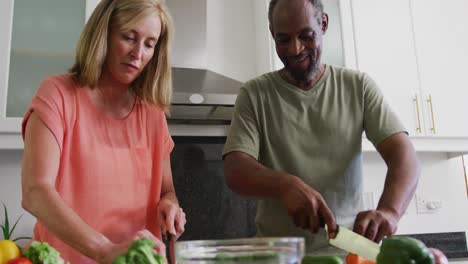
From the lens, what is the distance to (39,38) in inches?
70.0

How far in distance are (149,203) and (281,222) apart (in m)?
0.35

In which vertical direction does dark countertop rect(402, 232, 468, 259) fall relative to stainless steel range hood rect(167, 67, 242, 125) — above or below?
below

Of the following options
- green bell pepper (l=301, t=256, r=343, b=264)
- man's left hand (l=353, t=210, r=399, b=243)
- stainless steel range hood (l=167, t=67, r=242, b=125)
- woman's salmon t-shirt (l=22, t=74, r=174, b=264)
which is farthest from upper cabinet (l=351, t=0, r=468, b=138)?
green bell pepper (l=301, t=256, r=343, b=264)

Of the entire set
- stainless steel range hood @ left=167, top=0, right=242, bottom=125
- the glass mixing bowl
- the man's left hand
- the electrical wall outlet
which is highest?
stainless steel range hood @ left=167, top=0, right=242, bottom=125

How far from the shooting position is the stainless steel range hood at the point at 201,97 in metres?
1.77

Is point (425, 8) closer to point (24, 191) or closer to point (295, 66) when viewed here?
point (295, 66)

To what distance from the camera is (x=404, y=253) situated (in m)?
0.58

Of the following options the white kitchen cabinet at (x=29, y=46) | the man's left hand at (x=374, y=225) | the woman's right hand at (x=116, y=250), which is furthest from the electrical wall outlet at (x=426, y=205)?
the woman's right hand at (x=116, y=250)

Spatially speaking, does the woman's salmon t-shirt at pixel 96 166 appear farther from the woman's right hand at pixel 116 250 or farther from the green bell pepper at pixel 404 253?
the green bell pepper at pixel 404 253

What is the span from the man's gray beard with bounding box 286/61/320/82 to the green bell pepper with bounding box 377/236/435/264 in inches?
27.2

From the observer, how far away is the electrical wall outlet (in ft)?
7.73

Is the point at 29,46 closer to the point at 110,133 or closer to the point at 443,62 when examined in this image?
the point at 110,133

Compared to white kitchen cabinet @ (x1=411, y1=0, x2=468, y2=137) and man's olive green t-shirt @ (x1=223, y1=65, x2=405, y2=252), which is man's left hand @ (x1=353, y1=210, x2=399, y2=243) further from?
white kitchen cabinet @ (x1=411, y1=0, x2=468, y2=137)

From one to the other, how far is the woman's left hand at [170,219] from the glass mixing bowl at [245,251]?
0.44 meters
